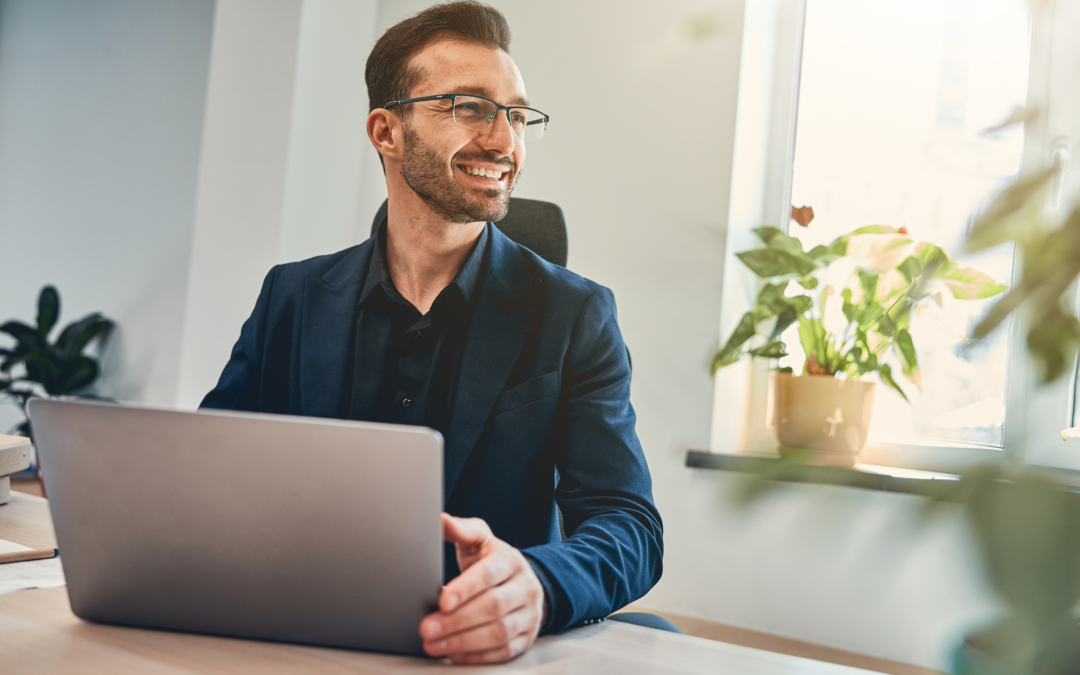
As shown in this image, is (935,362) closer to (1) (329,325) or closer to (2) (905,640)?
(1) (329,325)

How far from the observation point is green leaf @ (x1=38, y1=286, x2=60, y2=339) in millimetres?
3578

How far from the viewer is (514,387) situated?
1.13m

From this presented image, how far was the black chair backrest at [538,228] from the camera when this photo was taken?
1.42 meters

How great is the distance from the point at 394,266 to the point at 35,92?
386 cm

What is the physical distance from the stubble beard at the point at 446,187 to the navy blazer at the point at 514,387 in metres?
0.07

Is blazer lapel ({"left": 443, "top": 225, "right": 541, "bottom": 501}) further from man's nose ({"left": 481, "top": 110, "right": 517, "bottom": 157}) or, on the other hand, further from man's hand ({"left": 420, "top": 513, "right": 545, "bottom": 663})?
man's hand ({"left": 420, "top": 513, "right": 545, "bottom": 663})

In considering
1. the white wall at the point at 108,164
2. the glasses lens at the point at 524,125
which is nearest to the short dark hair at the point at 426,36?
the glasses lens at the point at 524,125

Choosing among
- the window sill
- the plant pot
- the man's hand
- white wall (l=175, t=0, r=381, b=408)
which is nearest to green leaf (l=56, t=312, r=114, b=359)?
white wall (l=175, t=0, r=381, b=408)

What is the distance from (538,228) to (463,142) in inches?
9.5

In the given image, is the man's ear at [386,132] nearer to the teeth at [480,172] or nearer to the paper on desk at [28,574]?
the teeth at [480,172]

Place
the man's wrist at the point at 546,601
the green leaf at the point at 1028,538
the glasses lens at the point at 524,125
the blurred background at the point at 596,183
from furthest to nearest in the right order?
the blurred background at the point at 596,183 → the glasses lens at the point at 524,125 → the man's wrist at the point at 546,601 → the green leaf at the point at 1028,538

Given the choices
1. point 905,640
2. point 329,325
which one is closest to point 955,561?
point 329,325

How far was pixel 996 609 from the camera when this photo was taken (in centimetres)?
18

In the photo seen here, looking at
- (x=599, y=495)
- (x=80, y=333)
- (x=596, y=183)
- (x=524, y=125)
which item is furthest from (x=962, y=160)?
(x=80, y=333)
